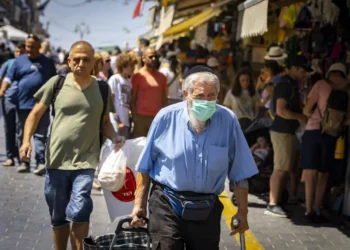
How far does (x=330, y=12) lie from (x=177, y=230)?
19.8 feet

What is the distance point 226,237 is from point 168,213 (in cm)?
327

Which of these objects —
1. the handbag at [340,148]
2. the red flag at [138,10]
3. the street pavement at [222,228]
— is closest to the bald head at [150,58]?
the street pavement at [222,228]

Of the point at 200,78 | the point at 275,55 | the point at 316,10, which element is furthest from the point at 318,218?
the point at 200,78

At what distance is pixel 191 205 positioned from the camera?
4770mm

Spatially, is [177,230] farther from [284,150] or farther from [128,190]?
[284,150]

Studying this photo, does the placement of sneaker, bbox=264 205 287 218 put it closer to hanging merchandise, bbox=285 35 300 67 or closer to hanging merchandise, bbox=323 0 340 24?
hanging merchandise, bbox=323 0 340 24

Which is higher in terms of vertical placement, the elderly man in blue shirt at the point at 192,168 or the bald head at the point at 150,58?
the bald head at the point at 150,58

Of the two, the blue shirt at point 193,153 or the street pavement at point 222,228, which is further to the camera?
Answer: the street pavement at point 222,228

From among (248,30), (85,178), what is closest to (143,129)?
(248,30)

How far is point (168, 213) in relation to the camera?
4824 millimetres

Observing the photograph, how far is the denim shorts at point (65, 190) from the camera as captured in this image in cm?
614

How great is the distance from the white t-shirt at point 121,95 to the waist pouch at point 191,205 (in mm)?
5880

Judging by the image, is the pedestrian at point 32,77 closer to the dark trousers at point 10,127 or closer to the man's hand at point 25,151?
the dark trousers at point 10,127

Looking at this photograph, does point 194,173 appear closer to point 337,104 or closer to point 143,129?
point 337,104
